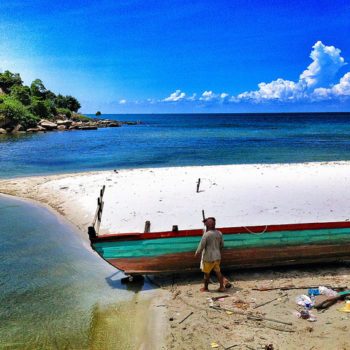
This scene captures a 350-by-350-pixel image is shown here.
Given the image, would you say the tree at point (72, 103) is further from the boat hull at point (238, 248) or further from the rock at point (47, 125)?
the boat hull at point (238, 248)

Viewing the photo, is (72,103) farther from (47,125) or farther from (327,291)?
(327,291)

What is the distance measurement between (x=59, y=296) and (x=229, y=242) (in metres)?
Answer: 4.37

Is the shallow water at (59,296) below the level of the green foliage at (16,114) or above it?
below

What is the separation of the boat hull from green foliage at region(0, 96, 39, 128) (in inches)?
2520

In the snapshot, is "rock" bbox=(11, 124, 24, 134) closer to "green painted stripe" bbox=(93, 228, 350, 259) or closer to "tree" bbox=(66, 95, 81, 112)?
"tree" bbox=(66, 95, 81, 112)

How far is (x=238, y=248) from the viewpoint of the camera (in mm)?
9688

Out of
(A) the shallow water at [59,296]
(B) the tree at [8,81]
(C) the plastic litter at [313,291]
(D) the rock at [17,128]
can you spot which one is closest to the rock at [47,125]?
(D) the rock at [17,128]

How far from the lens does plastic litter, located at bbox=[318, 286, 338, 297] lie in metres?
8.45

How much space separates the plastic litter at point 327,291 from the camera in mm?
8453

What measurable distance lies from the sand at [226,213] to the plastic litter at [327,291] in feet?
1.70

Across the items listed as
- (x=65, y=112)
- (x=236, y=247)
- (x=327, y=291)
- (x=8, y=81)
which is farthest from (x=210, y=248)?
(x=8, y=81)

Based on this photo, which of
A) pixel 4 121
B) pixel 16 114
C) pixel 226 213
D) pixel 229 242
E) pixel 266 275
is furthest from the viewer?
pixel 16 114

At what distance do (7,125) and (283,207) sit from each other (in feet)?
205

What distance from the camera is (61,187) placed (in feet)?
66.1
